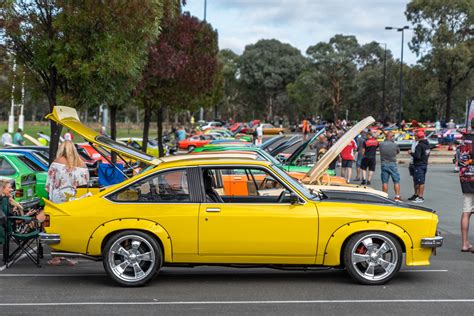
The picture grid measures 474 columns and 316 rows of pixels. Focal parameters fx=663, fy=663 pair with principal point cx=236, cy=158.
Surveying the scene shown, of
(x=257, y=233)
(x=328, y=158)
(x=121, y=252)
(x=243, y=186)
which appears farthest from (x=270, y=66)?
(x=121, y=252)

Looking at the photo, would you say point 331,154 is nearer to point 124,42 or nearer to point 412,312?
point 412,312

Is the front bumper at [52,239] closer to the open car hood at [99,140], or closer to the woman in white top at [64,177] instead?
the woman in white top at [64,177]

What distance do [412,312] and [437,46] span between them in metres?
61.3

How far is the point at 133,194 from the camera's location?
25.1 feet

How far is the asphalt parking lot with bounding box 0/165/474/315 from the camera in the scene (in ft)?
21.8

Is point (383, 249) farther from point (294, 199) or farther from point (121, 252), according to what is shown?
point (121, 252)

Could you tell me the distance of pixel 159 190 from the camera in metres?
7.68

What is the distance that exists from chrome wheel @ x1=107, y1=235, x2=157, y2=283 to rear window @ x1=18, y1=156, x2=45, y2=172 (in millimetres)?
6795

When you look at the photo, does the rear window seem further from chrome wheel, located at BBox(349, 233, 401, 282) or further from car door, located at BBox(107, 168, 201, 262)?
chrome wheel, located at BBox(349, 233, 401, 282)

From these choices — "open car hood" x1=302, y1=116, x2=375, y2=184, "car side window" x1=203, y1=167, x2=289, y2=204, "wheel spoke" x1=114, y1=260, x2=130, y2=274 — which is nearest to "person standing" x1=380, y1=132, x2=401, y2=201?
"open car hood" x1=302, y1=116, x2=375, y2=184

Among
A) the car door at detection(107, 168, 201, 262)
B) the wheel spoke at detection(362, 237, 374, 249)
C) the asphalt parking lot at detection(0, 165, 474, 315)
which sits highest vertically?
the car door at detection(107, 168, 201, 262)

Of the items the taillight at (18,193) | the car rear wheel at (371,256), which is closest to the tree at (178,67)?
the taillight at (18,193)

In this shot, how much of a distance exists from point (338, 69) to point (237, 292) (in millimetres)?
82482

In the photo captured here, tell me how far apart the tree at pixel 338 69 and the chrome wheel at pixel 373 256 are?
7999cm
